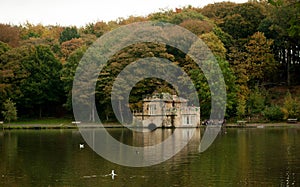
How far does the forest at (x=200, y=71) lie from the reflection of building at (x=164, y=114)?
222cm

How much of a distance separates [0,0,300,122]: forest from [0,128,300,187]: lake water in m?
24.8

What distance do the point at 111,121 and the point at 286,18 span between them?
22.0 m

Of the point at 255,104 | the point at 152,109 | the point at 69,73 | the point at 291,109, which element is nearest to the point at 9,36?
the point at 69,73

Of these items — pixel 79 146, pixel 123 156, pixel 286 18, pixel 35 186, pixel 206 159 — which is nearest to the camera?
pixel 35 186

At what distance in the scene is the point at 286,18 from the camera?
59281 millimetres

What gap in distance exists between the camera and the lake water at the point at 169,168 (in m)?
18.2

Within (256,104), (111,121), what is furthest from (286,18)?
(111,121)

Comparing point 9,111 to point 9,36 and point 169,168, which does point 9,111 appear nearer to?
point 9,36

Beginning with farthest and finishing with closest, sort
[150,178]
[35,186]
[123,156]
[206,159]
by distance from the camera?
[123,156] → [206,159] → [150,178] → [35,186]

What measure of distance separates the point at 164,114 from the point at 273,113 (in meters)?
10.7

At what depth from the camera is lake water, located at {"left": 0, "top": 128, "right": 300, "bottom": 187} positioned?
18234 mm

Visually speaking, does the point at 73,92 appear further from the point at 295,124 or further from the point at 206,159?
the point at 206,159

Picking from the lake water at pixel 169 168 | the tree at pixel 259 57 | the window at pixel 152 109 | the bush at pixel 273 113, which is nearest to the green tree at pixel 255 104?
the bush at pixel 273 113

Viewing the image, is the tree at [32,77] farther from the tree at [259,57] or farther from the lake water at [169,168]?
the lake water at [169,168]
